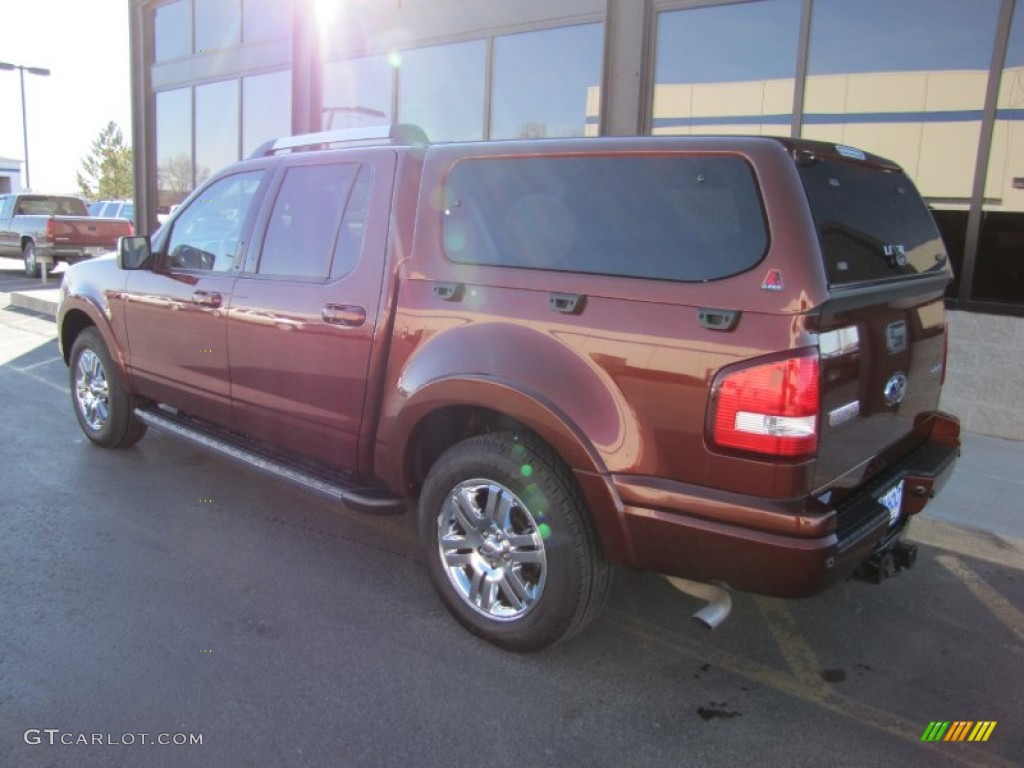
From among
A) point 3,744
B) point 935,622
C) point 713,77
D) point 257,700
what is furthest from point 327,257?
point 713,77

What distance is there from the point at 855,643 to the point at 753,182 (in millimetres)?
2014

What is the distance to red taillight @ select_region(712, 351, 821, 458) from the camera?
2346mm

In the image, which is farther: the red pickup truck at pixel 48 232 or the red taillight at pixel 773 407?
the red pickup truck at pixel 48 232

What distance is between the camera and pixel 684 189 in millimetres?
2633

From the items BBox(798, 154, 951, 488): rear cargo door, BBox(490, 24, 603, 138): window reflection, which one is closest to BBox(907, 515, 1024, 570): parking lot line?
BBox(798, 154, 951, 488): rear cargo door

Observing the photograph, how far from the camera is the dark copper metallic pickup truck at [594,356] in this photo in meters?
2.43

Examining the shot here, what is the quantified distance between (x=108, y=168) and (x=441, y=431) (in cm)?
5571

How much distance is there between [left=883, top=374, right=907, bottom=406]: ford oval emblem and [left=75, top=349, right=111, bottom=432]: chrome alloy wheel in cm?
473

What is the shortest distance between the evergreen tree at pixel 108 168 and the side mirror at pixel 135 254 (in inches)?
1946

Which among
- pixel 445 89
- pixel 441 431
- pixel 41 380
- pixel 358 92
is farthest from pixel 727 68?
pixel 41 380

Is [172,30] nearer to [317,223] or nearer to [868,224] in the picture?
[317,223]

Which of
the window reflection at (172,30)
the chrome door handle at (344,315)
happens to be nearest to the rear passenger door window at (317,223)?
the chrome door handle at (344,315)

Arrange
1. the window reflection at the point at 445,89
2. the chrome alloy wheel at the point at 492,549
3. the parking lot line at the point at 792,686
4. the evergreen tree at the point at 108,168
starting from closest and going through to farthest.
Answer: the parking lot line at the point at 792,686 < the chrome alloy wheel at the point at 492,549 < the window reflection at the point at 445,89 < the evergreen tree at the point at 108,168

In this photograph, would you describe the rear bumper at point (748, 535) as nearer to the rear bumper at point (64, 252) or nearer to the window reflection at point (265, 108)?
the window reflection at point (265, 108)
